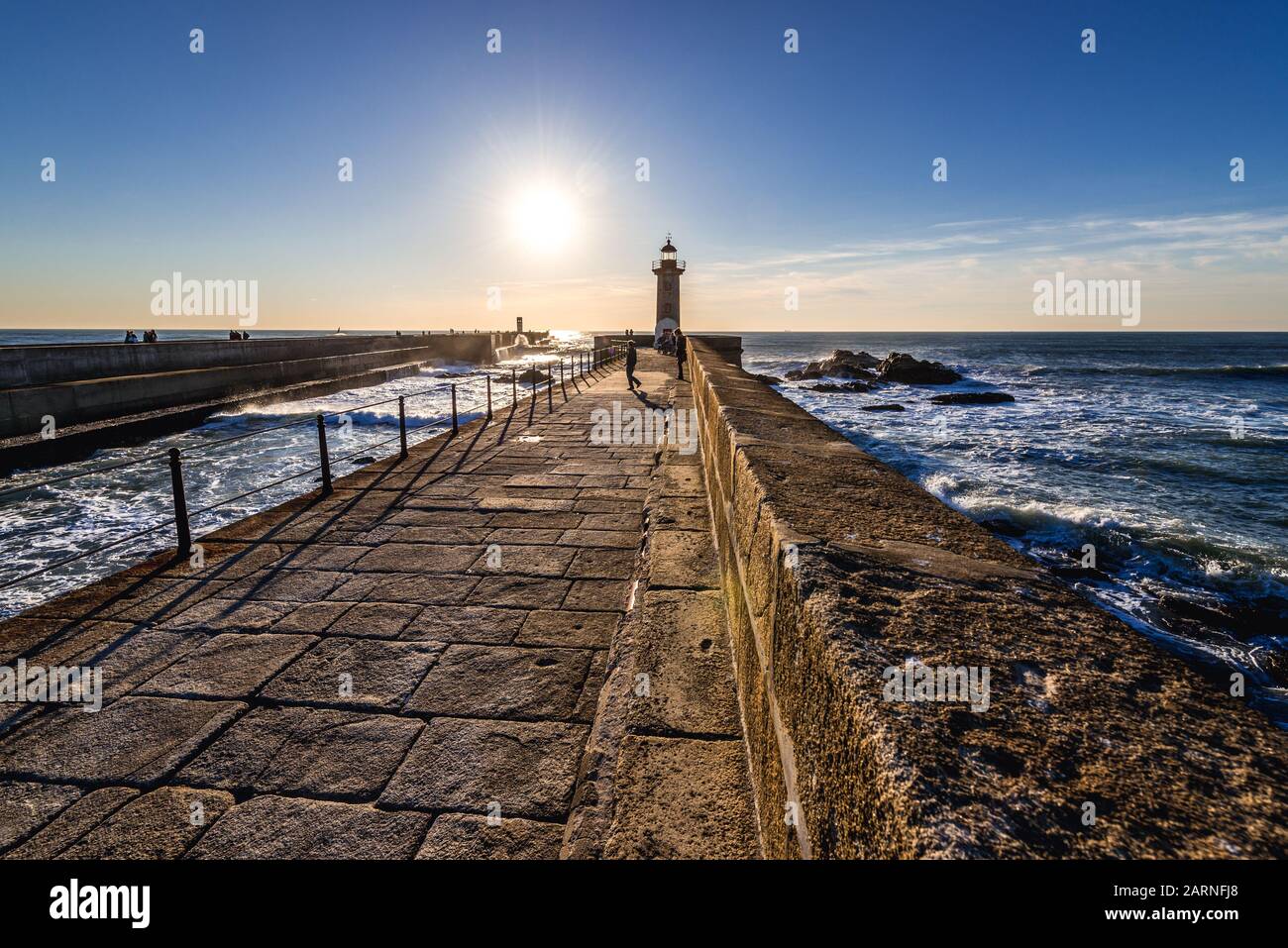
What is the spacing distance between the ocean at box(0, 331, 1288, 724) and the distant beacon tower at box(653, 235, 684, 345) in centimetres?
2046

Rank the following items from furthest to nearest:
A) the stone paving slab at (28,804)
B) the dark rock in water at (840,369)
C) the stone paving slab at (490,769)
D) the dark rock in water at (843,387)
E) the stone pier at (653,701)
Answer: the dark rock in water at (840,369), the dark rock in water at (843,387), the stone paving slab at (490,769), the stone paving slab at (28,804), the stone pier at (653,701)

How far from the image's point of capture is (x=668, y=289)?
140 feet

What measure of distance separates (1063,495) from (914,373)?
2686 centimetres

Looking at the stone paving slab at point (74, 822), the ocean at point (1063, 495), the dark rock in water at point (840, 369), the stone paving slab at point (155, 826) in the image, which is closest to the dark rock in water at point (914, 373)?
the dark rock in water at point (840, 369)

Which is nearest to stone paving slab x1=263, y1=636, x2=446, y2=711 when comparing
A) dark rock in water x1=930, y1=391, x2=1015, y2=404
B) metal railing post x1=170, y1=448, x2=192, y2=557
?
metal railing post x1=170, y1=448, x2=192, y2=557

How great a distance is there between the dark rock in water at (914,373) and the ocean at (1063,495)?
10942 mm

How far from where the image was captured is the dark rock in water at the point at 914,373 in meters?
36.2

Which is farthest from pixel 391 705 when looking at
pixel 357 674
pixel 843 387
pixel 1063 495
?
pixel 843 387

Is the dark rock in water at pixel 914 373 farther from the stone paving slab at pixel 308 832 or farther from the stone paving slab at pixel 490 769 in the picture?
the stone paving slab at pixel 308 832

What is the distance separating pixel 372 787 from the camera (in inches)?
84.3

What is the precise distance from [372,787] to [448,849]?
0.46 metres

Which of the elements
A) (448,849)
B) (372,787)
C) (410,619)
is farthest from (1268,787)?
(410,619)

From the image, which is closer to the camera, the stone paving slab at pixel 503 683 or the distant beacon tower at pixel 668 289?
the stone paving slab at pixel 503 683
